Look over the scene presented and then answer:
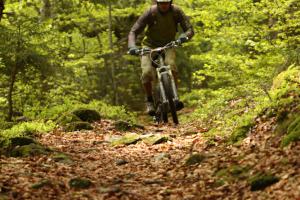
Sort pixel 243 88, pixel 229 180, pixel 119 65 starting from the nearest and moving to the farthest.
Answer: pixel 229 180
pixel 243 88
pixel 119 65

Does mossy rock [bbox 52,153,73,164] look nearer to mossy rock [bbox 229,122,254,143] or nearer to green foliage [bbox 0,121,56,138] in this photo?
green foliage [bbox 0,121,56,138]

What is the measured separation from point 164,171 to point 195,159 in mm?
497

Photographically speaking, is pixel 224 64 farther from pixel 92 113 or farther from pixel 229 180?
pixel 229 180

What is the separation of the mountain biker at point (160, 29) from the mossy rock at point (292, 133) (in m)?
4.86

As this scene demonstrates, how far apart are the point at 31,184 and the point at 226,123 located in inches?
173

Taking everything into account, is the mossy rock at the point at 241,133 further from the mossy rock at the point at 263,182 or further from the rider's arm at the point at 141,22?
the rider's arm at the point at 141,22

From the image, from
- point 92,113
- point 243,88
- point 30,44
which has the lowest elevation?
point 92,113

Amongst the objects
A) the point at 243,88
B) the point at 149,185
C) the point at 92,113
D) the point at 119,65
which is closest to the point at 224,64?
the point at 243,88

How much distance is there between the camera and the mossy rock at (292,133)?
581 cm

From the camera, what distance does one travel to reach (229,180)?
5805 millimetres

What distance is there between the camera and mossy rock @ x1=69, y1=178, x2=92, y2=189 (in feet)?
20.6

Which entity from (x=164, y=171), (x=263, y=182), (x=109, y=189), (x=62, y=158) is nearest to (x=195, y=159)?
(x=164, y=171)

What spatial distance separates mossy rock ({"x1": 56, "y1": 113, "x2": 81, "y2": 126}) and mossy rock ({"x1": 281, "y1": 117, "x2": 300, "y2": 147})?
23.1ft

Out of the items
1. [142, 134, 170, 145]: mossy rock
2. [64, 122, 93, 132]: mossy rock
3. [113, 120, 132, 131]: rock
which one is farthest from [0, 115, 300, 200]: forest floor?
[113, 120, 132, 131]: rock
